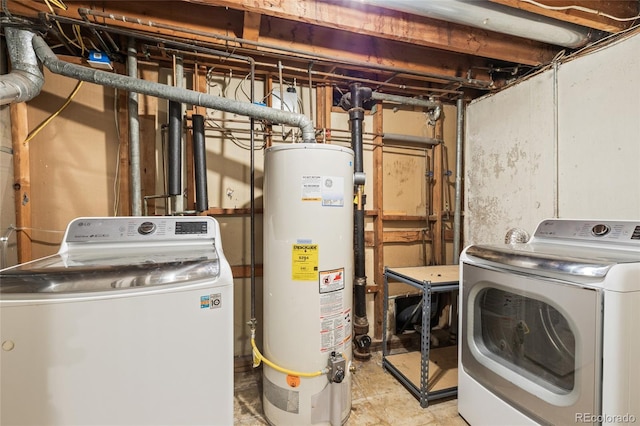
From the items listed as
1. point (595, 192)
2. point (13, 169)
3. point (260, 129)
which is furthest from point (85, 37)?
point (595, 192)

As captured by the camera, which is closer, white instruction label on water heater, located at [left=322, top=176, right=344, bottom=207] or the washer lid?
the washer lid

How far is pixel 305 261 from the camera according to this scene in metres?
1.45

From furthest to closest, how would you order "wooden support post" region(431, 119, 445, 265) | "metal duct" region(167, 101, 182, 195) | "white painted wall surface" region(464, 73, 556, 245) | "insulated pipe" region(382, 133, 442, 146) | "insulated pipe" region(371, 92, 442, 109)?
"wooden support post" region(431, 119, 445, 265) → "insulated pipe" region(382, 133, 442, 146) → "insulated pipe" region(371, 92, 442, 109) → "white painted wall surface" region(464, 73, 556, 245) → "metal duct" region(167, 101, 182, 195)

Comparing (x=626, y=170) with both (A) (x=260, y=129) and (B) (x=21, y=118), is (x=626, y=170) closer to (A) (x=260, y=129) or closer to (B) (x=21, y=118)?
(A) (x=260, y=129)

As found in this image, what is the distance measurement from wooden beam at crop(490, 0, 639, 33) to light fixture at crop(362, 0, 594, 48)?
0.24ft

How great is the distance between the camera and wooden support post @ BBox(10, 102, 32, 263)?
A: 1.66m

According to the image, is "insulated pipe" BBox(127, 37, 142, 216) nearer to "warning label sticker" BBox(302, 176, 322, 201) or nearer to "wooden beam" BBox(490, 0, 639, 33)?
"warning label sticker" BBox(302, 176, 322, 201)

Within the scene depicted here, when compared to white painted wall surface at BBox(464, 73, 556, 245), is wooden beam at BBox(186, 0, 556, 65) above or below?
above

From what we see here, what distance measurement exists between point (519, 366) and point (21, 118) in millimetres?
3060

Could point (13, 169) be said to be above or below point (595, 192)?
above

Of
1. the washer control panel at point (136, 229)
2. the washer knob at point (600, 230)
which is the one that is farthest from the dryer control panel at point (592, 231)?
the washer control panel at point (136, 229)

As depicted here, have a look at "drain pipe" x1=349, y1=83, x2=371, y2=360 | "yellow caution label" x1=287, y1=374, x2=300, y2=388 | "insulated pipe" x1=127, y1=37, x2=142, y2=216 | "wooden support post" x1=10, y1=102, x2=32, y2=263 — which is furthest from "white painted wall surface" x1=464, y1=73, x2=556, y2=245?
"wooden support post" x1=10, y1=102, x2=32, y2=263

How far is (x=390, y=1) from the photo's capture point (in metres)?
1.38

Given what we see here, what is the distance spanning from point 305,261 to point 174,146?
108cm
